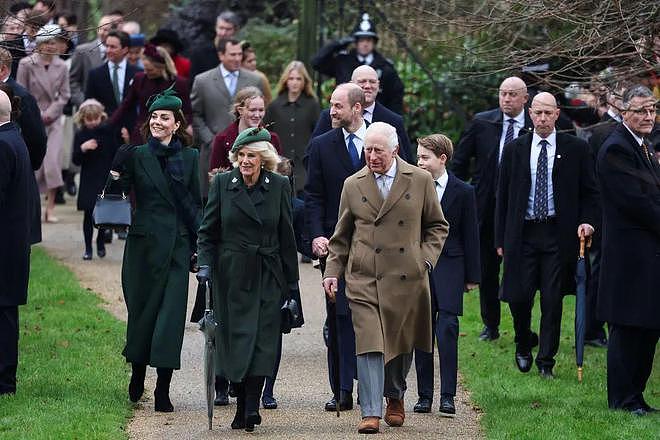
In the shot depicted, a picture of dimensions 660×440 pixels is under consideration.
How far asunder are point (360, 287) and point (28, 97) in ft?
12.2

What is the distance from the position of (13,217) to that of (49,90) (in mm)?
8588

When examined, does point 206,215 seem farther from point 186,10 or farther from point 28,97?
point 186,10

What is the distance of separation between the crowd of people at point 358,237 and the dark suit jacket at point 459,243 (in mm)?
11

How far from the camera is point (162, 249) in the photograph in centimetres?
1055

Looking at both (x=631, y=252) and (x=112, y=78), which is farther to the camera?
(x=112, y=78)

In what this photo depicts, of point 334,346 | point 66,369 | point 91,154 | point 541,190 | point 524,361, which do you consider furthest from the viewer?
point 91,154

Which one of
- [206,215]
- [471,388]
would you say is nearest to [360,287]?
[206,215]

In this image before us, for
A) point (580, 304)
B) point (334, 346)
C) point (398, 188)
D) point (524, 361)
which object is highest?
point (398, 188)

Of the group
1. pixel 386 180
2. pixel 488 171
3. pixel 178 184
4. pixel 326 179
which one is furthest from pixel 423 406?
pixel 488 171

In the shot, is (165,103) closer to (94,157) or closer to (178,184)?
(178,184)

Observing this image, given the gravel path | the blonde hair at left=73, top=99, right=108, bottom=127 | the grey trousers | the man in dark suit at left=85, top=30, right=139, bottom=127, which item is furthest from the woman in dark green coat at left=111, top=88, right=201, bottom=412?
the man in dark suit at left=85, top=30, right=139, bottom=127

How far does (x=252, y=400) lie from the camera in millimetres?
9883

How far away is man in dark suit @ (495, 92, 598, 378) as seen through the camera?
1204 centimetres

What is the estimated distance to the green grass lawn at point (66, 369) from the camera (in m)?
9.75
